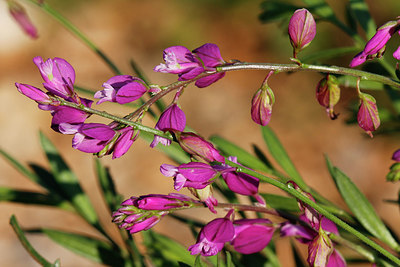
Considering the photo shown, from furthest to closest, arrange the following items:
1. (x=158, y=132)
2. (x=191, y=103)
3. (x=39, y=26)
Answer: (x=39, y=26)
(x=191, y=103)
(x=158, y=132)

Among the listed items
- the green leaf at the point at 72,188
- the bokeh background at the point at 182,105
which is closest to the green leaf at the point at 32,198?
the green leaf at the point at 72,188

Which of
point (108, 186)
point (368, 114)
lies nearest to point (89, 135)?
point (368, 114)

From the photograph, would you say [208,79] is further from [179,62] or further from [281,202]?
[281,202]

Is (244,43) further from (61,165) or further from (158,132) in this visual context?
(158,132)

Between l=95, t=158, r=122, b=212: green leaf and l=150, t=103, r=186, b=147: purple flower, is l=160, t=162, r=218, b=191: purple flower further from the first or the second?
l=95, t=158, r=122, b=212: green leaf

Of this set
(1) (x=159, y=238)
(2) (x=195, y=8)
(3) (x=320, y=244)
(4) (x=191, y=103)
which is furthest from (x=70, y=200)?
(2) (x=195, y=8)

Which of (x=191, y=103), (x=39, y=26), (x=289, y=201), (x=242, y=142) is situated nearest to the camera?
(x=289, y=201)
